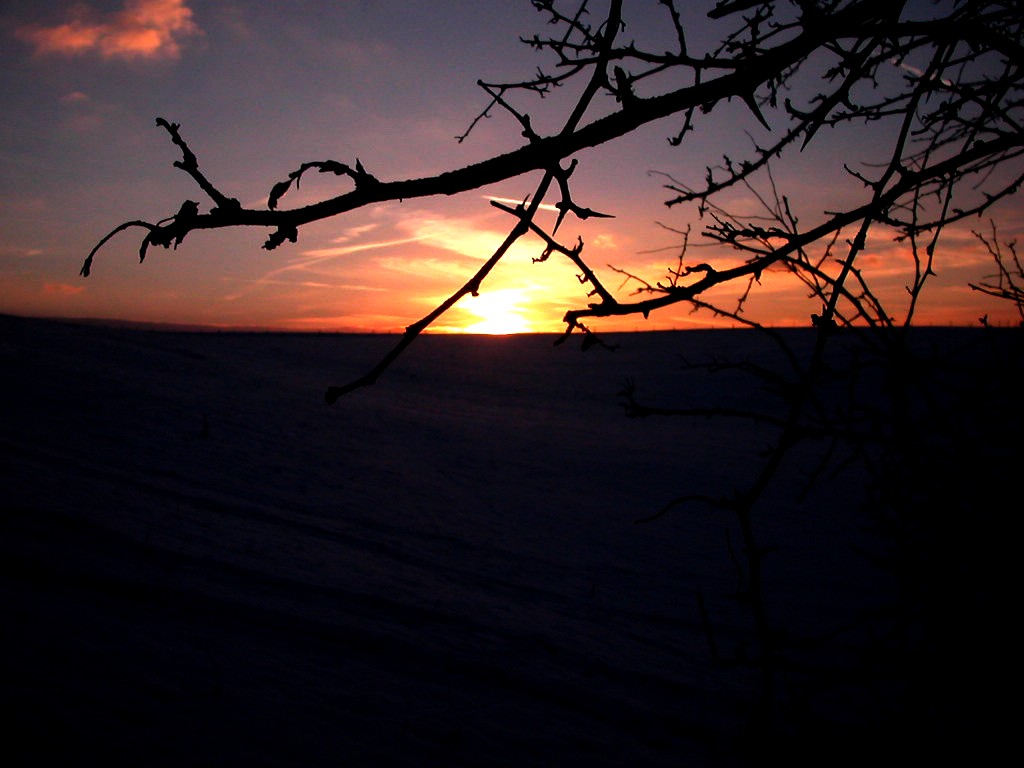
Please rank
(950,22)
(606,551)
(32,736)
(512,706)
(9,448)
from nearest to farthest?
(950,22) < (32,736) < (512,706) < (9,448) < (606,551)

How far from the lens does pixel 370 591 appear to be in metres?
5.70

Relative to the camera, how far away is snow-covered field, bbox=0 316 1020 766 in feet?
11.7

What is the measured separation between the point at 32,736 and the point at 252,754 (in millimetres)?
1024

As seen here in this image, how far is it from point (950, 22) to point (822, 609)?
653 cm

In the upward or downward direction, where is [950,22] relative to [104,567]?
upward

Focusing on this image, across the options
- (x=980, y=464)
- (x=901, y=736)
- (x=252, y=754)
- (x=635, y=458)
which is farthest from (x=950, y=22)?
(x=635, y=458)

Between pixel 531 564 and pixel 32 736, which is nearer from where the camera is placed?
pixel 32 736

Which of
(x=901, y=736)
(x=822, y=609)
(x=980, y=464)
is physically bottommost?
(x=822, y=609)

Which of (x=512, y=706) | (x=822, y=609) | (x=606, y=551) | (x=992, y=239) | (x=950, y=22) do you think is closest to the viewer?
(x=950, y=22)

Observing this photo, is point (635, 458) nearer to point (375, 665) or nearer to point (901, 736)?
point (375, 665)

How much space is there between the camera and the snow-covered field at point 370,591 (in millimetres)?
3575

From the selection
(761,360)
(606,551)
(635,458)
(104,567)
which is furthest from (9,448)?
(761,360)

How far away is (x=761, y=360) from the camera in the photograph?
92.9 ft

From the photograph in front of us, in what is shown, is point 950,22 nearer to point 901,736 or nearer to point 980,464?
point 980,464
